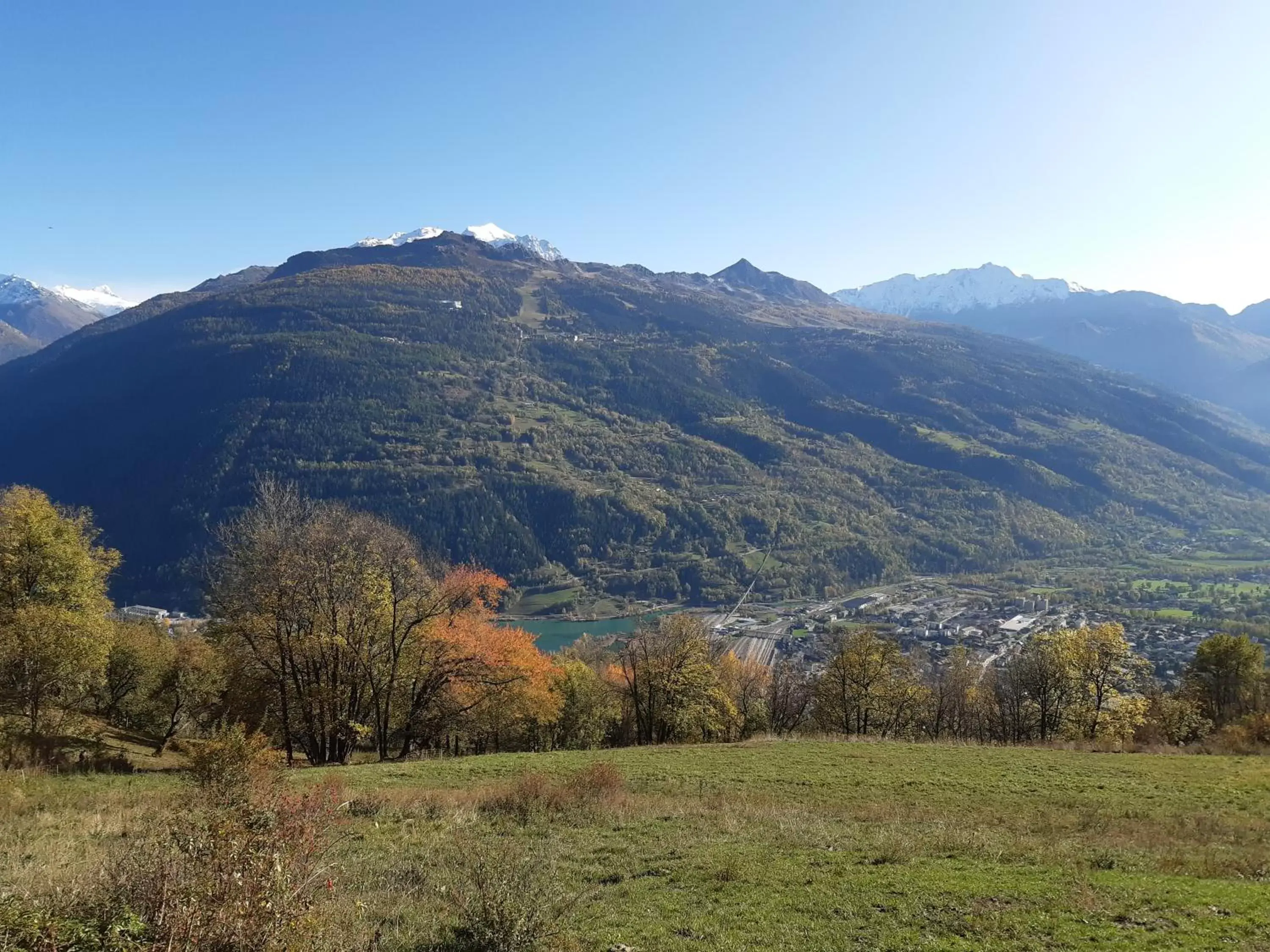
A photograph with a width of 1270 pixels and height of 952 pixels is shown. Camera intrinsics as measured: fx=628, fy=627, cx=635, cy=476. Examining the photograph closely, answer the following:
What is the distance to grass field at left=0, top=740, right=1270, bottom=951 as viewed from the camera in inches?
393

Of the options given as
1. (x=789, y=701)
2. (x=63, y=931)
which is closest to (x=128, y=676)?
(x=63, y=931)

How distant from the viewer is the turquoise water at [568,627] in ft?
406

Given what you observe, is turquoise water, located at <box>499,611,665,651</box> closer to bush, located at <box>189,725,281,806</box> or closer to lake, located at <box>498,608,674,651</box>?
lake, located at <box>498,608,674,651</box>

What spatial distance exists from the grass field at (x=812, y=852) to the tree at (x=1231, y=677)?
33.9 m

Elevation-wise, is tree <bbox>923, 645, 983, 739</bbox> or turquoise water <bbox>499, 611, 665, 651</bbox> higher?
tree <bbox>923, 645, 983, 739</bbox>

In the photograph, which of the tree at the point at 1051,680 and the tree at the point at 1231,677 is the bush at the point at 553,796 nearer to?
the tree at the point at 1051,680

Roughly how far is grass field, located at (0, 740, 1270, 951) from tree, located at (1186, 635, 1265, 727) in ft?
111

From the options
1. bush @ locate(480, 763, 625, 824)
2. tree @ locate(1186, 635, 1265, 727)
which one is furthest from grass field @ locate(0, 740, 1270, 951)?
tree @ locate(1186, 635, 1265, 727)

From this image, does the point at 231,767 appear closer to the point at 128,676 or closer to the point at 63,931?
the point at 63,931

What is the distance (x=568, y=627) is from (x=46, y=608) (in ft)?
360

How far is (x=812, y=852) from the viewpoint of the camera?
14414mm

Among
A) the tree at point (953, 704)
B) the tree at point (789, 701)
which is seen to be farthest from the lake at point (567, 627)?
the tree at point (953, 704)

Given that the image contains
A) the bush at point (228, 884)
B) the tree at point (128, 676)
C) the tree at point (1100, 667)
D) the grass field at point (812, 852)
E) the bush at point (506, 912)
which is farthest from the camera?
the tree at point (1100, 667)

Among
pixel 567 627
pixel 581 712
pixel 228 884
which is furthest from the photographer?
pixel 567 627
